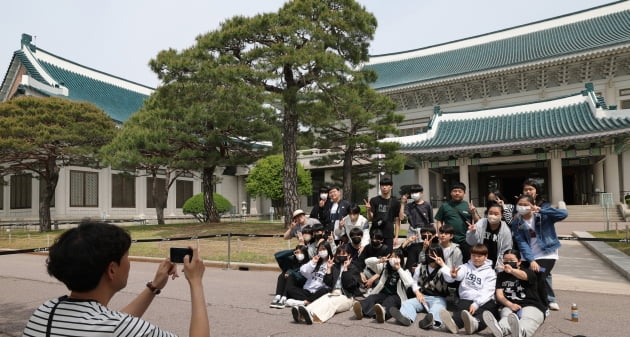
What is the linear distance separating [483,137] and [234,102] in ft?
46.7

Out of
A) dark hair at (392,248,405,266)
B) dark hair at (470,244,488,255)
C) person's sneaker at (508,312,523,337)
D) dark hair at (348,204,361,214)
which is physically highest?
dark hair at (348,204,361,214)

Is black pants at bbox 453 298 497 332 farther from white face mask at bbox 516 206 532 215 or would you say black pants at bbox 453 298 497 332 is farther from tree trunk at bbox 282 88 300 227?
tree trunk at bbox 282 88 300 227

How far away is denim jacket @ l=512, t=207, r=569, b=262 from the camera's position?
6059 millimetres

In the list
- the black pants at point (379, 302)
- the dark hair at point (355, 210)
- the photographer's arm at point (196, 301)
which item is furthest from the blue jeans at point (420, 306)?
the photographer's arm at point (196, 301)

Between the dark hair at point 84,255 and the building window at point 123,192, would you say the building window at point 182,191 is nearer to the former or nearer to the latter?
the building window at point 123,192

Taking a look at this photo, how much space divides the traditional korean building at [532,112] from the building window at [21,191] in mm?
21805

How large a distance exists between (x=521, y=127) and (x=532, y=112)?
1572mm

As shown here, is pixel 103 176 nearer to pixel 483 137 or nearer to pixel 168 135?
pixel 168 135

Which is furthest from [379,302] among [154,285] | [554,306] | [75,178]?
[75,178]

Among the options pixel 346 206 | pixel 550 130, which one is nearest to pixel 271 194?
pixel 550 130

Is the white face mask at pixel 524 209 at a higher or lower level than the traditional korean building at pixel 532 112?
lower

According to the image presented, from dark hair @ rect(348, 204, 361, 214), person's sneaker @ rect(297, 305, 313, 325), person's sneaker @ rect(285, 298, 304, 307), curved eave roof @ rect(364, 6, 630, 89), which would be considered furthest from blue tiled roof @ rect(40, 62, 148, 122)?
person's sneaker @ rect(297, 305, 313, 325)

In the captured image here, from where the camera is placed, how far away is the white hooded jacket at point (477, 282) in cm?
556

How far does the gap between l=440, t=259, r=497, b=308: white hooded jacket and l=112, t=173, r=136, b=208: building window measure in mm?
27495
